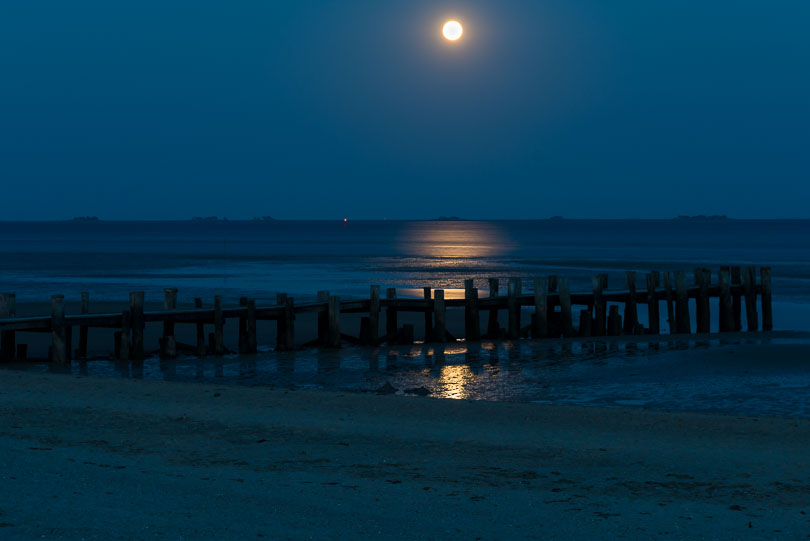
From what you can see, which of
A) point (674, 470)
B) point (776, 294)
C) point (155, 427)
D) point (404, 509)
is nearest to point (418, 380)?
point (155, 427)

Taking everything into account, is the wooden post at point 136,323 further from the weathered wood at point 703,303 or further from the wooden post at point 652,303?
the weathered wood at point 703,303

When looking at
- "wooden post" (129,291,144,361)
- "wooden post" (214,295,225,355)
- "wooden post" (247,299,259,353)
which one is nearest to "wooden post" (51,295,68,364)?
"wooden post" (129,291,144,361)

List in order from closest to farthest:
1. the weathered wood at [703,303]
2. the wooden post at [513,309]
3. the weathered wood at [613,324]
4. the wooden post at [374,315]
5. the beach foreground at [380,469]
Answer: the beach foreground at [380,469], the wooden post at [374,315], the wooden post at [513,309], the weathered wood at [613,324], the weathered wood at [703,303]

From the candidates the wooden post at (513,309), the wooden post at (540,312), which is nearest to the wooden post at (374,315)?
the wooden post at (513,309)

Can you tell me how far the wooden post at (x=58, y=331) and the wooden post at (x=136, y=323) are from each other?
4.23 ft

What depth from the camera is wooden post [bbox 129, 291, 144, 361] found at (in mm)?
17939

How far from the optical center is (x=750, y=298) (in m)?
26.8

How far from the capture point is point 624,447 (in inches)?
367

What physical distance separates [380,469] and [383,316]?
18.6m

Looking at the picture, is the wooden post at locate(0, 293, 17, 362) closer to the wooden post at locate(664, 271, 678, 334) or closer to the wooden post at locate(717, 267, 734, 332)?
the wooden post at locate(664, 271, 678, 334)

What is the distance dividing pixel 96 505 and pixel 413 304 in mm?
15053

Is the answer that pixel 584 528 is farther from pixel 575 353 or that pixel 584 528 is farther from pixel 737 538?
pixel 575 353

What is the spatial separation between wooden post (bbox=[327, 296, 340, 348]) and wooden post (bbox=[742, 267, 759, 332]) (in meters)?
12.2

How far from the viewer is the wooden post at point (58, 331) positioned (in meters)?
17.0
